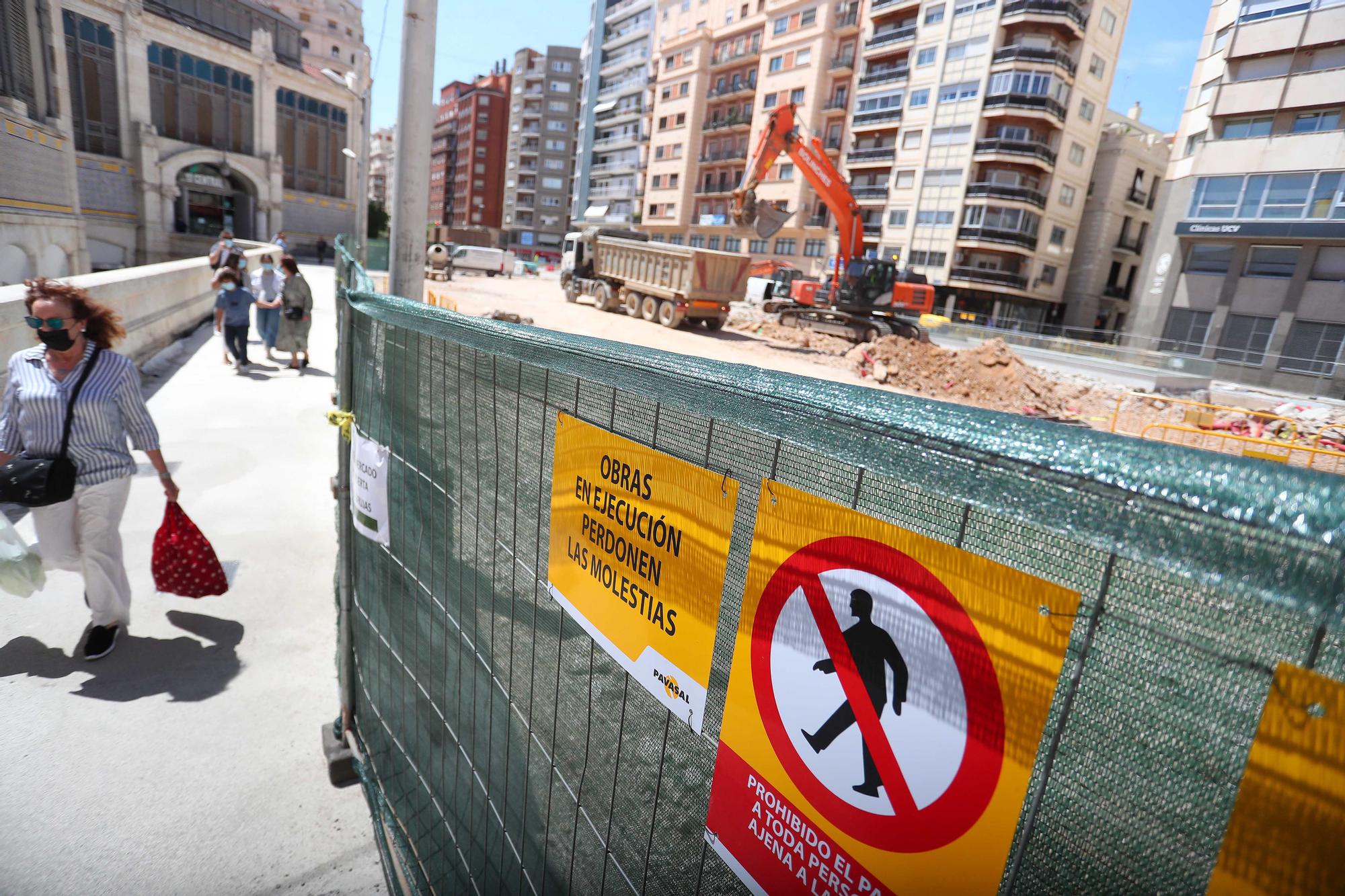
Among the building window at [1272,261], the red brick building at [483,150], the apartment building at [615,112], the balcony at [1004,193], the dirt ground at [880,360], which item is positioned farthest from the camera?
the red brick building at [483,150]

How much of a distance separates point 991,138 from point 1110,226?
11240 mm

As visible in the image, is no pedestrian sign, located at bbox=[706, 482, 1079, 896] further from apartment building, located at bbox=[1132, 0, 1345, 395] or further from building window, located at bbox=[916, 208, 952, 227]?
building window, located at bbox=[916, 208, 952, 227]

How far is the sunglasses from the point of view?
3.38 meters

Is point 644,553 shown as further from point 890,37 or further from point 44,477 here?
point 890,37

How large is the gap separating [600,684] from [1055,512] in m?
1.21

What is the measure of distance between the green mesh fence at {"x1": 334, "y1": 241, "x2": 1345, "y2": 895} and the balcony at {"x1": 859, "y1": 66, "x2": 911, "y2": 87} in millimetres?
51513

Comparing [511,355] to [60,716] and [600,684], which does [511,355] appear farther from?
[60,716]

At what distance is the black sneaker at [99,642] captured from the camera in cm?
382

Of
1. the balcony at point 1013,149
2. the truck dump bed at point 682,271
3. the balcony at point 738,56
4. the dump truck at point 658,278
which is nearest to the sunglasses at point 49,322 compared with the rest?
the dump truck at point 658,278

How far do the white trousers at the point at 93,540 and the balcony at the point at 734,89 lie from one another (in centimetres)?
6045

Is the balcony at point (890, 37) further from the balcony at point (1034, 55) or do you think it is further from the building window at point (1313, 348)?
the building window at point (1313, 348)

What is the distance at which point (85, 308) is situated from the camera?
359 centimetres

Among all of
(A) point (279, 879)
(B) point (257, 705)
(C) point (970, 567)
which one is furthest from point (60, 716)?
(C) point (970, 567)

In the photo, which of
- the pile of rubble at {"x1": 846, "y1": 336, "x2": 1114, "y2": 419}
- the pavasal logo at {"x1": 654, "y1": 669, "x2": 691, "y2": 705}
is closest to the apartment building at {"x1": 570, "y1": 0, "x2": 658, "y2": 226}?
the pile of rubble at {"x1": 846, "y1": 336, "x2": 1114, "y2": 419}
